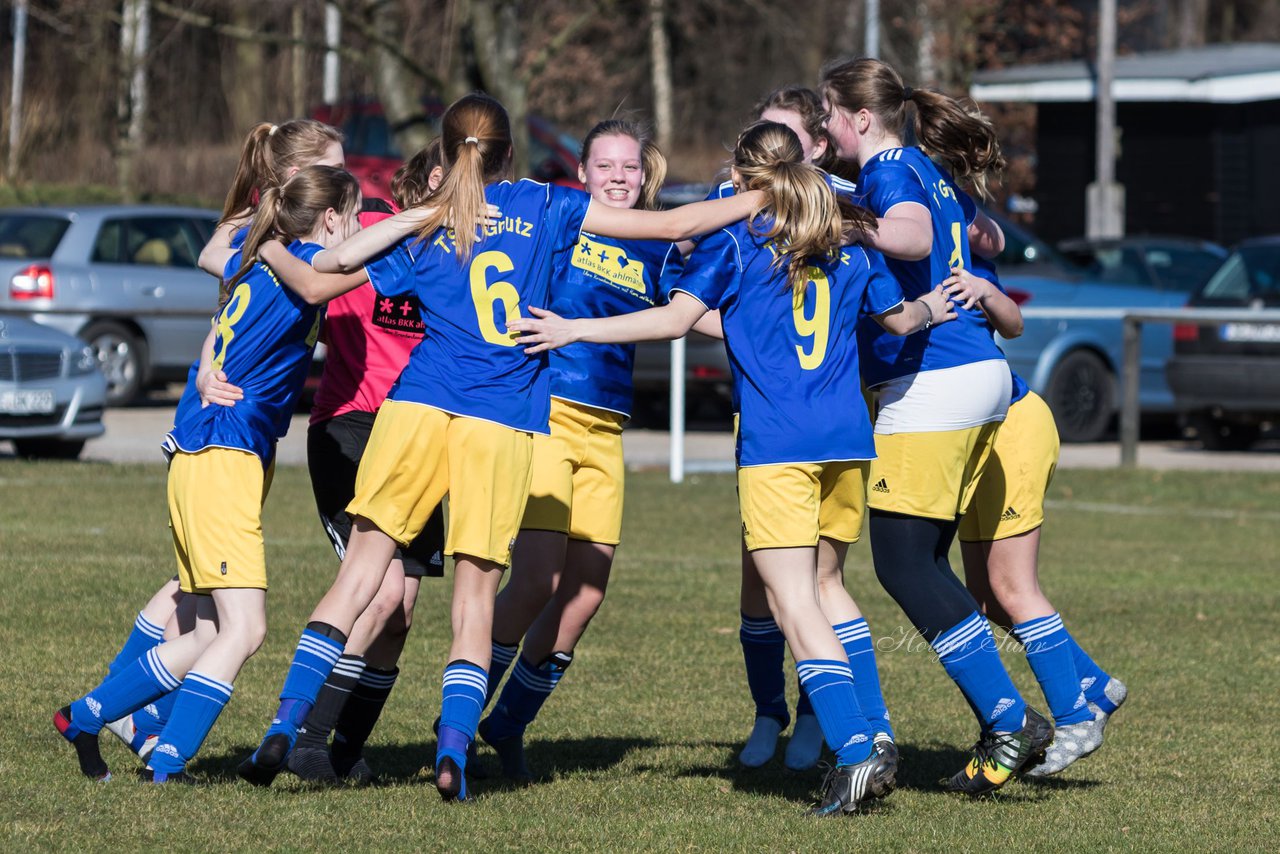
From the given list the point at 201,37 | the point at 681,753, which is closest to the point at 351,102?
the point at 681,753

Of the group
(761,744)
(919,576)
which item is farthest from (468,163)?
(761,744)

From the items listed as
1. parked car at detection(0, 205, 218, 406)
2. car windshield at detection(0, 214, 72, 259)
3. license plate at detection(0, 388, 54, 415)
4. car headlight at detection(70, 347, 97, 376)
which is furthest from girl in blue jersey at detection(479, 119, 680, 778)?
car windshield at detection(0, 214, 72, 259)

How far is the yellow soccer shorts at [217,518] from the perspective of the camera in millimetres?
5449

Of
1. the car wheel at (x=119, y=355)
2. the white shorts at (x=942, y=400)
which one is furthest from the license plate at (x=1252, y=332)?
the white shorts at (x=942, y=400)

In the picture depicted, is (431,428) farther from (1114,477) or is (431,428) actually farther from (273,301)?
(1114,477)

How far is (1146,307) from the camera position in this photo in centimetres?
1816

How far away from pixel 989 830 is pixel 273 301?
8.14ft

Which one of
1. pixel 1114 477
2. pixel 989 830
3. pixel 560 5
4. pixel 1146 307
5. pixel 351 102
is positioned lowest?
pixel 989 830

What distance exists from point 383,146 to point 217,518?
17460mm

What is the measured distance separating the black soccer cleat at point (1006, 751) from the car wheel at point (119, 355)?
573 inches

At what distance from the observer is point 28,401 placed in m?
14.7

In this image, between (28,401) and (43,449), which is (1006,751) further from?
(43,449)

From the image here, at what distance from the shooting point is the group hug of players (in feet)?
17.6

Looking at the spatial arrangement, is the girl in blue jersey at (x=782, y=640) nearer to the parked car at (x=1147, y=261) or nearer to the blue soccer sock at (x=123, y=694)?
the blue soccer sock at (x=123, y=694)
